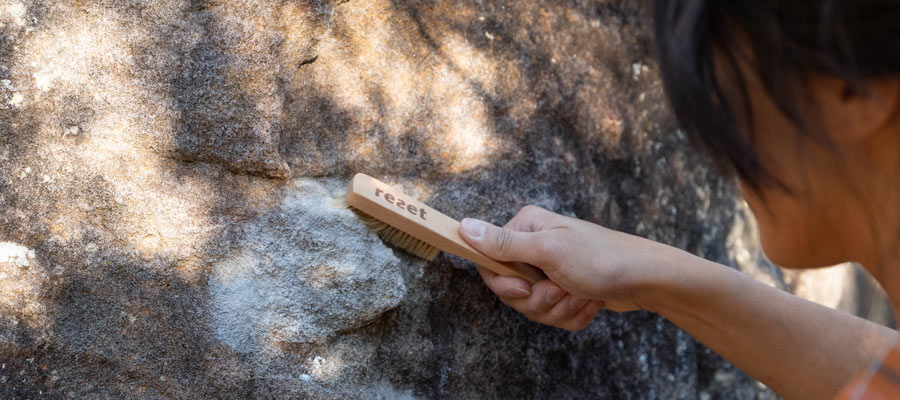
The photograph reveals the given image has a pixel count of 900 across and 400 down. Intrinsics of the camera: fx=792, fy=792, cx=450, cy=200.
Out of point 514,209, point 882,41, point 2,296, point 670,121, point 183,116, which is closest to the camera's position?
point 882,41

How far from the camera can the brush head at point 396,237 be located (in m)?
1.18

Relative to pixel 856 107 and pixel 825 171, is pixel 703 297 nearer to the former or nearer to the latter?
pixel 825 171

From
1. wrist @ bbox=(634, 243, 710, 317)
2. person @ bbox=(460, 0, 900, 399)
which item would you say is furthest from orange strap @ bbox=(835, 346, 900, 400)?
wrist @ bbox=(634, 243, 710, 317)

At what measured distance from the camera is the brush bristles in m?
1.18

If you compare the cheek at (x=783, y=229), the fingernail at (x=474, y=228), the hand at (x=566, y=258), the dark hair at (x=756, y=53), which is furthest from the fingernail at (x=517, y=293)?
the dark hair at (x=756, y=53)

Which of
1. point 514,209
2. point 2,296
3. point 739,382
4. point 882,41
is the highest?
point 882,41

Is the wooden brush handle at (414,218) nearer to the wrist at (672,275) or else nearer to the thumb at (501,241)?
the thumb at (501,241)

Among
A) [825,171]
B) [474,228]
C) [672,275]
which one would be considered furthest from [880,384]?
[474,228]

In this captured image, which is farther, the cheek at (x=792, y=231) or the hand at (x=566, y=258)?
the hand at (x=566, y=258)

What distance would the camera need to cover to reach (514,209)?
52.4 inches

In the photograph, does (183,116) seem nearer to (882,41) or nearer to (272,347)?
(272,347)

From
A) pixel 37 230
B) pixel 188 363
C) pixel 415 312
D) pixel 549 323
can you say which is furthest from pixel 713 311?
pixel 37 230

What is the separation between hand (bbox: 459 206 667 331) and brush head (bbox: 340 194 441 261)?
0.26 feet

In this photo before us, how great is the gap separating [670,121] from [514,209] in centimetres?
46
